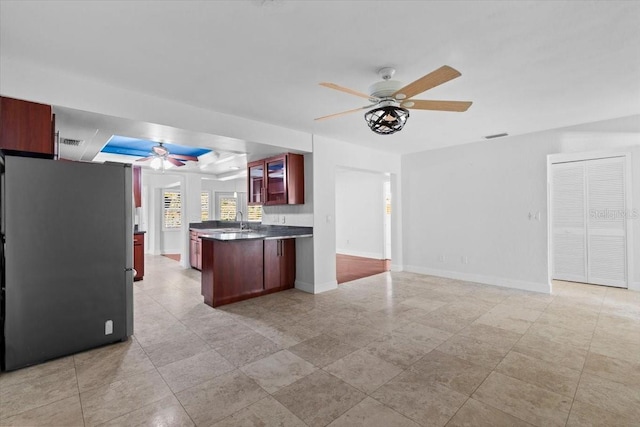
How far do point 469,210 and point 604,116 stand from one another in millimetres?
2269

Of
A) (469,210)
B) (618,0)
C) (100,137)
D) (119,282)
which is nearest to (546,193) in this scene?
(469,210)

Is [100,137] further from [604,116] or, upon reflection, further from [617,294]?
[617,294]

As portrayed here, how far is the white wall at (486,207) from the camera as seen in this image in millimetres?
4863

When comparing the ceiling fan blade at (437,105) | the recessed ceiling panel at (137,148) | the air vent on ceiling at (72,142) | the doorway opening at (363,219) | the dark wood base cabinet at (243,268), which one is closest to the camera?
the ceiling fan blade at (437,105)

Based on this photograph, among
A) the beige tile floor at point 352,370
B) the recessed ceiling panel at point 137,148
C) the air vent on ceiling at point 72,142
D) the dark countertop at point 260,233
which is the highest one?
the recessed ceiling panel at point 137,148

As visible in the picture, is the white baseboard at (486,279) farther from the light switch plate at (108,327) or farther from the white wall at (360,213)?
the light switch plate at (108,327)

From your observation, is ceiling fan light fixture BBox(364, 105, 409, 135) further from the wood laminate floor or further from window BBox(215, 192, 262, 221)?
window BBox(215, 192, 262, 221)

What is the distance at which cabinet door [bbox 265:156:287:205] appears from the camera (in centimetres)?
500

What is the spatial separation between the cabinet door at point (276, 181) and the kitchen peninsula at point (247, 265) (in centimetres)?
59

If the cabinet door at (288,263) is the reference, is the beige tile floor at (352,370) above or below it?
below

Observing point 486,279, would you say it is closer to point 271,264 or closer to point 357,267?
point 357,267

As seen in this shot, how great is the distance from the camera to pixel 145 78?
2.85 meters

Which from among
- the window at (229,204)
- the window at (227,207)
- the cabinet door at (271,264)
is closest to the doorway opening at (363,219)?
the cabinet door at (271,264)

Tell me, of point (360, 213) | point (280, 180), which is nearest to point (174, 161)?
Result: point (280, 180)
